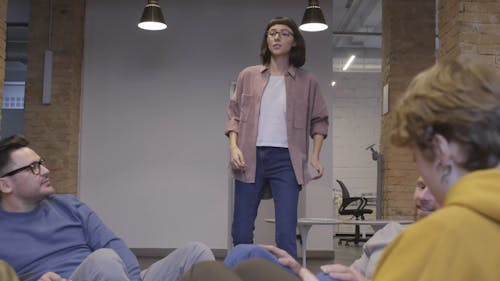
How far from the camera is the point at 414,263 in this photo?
0.74 metres

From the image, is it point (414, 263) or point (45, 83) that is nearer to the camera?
point (414, 263)

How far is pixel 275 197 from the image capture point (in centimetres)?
262

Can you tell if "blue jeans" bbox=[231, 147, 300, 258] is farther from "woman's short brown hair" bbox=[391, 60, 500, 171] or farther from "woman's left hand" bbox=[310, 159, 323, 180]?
"woman's short brown hair" bbox=[391, 60, 500, 171]

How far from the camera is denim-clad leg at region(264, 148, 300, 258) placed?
260 centimetres

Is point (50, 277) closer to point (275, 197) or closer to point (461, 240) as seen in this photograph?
point (275, 197)

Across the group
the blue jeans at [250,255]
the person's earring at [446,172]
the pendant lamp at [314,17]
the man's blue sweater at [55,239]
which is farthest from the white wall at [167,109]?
the person's earring at [446,172]

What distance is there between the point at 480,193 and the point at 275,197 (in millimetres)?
1904

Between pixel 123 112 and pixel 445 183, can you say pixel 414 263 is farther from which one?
pixel 123 112

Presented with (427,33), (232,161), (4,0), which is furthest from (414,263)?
(427,33)

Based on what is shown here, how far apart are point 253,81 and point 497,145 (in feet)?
6.68

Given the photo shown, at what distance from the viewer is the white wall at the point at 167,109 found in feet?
21.2

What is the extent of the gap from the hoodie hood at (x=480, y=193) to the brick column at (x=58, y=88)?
5.87 meters

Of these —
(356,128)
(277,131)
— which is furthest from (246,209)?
(356,128)

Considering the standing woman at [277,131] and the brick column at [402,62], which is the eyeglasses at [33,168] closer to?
the standing woman at [277,131]
